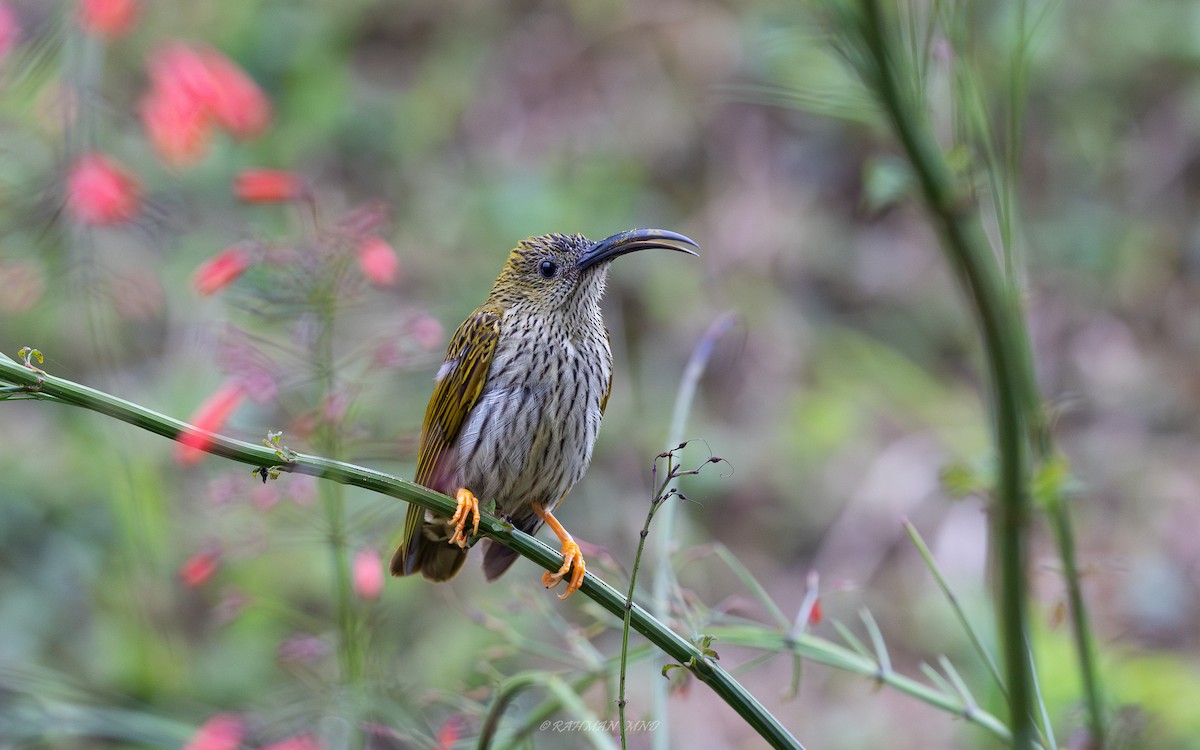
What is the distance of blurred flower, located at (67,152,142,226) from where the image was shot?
3.02 metres

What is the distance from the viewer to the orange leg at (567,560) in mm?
2248

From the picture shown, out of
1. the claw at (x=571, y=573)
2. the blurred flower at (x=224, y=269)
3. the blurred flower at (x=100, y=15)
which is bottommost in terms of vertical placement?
the claw at (x=571, y=573)

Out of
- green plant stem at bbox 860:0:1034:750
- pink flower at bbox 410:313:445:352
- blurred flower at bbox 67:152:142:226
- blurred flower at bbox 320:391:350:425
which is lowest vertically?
green plant stem at bbox 860:0:1034:750

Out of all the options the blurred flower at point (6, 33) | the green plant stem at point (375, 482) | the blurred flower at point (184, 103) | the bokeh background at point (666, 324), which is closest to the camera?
the green plant stem at point (375, 482)

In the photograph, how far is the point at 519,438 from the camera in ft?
8.77

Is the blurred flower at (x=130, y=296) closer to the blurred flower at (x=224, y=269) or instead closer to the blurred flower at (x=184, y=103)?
the blurred flower at (x=184, y=103)

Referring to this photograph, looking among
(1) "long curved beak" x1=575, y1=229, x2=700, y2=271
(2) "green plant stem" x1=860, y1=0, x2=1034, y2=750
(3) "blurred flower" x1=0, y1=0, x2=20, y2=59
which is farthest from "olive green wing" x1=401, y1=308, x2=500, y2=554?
(2) "green plant stem" x1=860, y1=0, x2=1034, y2=750

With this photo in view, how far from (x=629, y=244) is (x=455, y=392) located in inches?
23.1

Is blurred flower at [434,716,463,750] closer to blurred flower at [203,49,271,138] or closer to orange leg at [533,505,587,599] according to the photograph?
orange leg at [533,505,587,599]

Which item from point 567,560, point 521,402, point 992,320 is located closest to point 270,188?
point 521,402

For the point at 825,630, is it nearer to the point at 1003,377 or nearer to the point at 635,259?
the point at 635,259

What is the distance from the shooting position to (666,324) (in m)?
6.28

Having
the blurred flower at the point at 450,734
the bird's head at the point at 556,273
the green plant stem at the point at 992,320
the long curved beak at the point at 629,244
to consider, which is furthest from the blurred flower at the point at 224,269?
the green plant stem at the point at 992,320

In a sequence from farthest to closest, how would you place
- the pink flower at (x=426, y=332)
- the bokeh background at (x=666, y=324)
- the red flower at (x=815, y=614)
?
the bokeh background at (x=666, y=324) < the pink flower at (x=426, y=332) < the red flower at (x=815, y=614)
